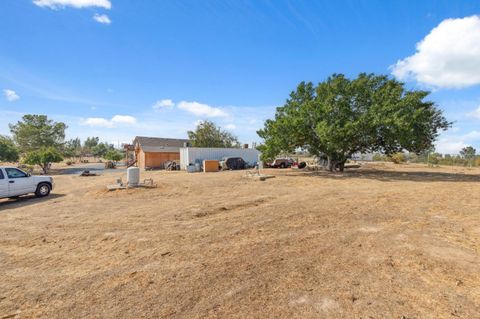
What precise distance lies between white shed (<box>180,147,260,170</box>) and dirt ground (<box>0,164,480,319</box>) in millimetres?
21790

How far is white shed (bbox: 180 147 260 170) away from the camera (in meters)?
30.6

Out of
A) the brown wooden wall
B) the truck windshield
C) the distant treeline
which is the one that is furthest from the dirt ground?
the distant treeline

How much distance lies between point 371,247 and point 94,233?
632 centimetres

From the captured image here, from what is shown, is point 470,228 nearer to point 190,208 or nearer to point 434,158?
point 190,208

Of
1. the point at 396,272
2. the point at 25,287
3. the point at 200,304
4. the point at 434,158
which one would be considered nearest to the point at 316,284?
the point at 396,272

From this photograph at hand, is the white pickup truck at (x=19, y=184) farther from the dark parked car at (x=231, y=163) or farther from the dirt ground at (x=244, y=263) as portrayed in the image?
the dark parked car at (x=231, y=163)

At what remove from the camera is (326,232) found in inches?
241

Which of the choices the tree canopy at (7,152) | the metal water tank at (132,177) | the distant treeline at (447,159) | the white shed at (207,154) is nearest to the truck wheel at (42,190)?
the metal water tank at (132,177)

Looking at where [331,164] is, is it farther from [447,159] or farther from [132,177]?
[447,159]

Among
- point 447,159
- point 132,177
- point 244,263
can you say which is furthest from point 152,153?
point 447,159

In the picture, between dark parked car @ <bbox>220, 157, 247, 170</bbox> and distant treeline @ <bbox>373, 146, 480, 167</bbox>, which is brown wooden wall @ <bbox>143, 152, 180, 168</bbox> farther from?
distant treeline @ <bbox>373, 146, 480, 167</bbox>

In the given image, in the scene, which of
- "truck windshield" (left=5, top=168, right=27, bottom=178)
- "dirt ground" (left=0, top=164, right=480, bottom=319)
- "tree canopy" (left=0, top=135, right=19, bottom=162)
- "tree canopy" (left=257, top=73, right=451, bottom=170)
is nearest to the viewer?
"dirt ground" (left=0, top=164, right=480, bottom=319)

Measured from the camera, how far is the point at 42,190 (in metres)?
12.5

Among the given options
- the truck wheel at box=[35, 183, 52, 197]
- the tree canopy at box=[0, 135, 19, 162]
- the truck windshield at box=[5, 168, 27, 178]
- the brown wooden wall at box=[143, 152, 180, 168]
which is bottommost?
the truck wheel at box=[35, 183, 52, 197]
